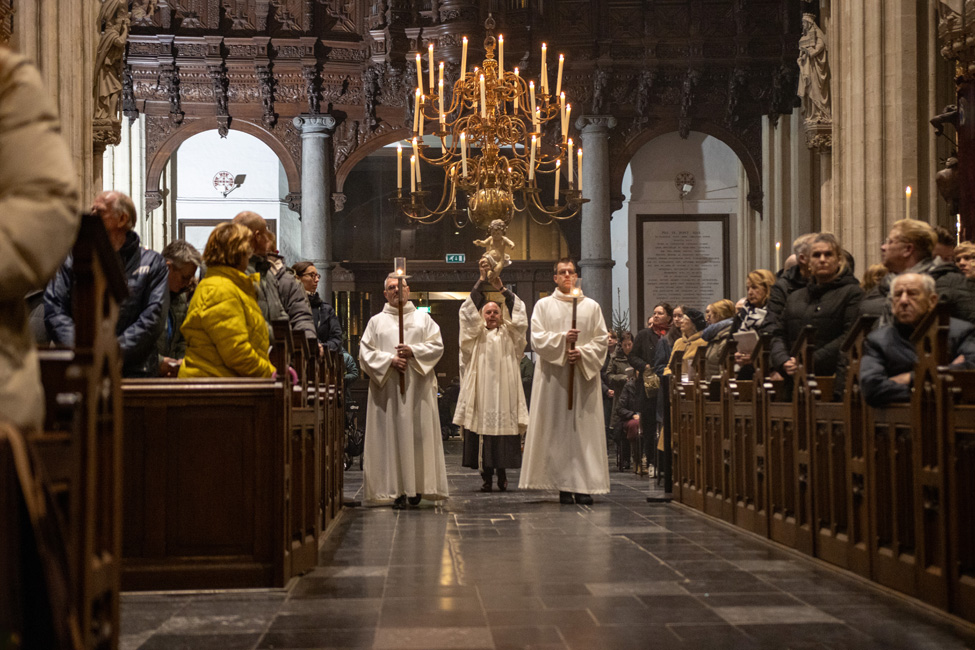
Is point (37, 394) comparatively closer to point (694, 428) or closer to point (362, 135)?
point (694, 428)

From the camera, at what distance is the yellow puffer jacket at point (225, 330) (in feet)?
16.7

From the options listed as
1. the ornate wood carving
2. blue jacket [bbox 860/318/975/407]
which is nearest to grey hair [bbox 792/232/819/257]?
blue jacket [bbox 860/318/975/407]

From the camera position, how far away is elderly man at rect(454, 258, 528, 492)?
10.1m

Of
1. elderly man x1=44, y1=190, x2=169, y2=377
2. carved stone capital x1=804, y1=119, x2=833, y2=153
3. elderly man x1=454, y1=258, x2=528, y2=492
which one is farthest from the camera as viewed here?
carved stone capital x1=804, y1=119, x2=833, y2=153

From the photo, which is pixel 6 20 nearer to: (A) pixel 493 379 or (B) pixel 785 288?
(A) pixel 493 379

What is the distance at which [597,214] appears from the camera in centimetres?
1669

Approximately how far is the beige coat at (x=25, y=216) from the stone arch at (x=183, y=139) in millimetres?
15056

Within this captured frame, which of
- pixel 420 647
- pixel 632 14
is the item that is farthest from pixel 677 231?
pixel 420 647

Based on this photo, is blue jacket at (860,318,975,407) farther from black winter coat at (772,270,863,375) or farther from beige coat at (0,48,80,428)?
beige coat at (0,48,80,428)

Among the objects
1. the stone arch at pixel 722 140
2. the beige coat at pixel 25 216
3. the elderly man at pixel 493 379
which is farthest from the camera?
the stone arch at pixel 722 140

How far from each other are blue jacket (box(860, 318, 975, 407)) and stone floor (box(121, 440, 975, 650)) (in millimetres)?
866

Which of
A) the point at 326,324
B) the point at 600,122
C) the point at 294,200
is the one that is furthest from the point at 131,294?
the point at 600,122

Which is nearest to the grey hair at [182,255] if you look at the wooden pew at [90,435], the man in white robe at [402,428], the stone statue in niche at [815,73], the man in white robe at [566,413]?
the man in white robe at [402,428]

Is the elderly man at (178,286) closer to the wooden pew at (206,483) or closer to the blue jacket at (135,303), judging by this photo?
the blue jacket at (135,303)
